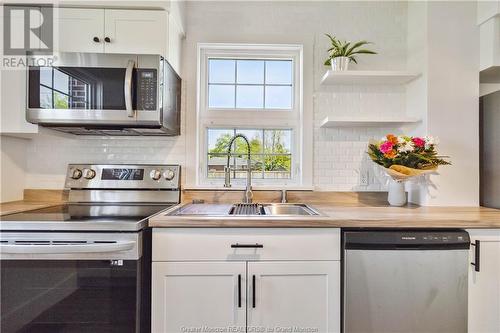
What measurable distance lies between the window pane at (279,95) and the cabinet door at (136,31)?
855 millimetres

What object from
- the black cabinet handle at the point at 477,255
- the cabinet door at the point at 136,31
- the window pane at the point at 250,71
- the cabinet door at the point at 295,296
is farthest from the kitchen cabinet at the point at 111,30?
the black cabinet handle at the point at 477,255

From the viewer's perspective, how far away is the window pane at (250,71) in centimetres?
224

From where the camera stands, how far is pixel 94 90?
1.69m

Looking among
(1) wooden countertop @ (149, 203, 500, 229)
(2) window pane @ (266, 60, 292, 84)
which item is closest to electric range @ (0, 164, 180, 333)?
(1) wooden countertop @ (149, 203, 500, 229)

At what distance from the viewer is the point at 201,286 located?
1.41m

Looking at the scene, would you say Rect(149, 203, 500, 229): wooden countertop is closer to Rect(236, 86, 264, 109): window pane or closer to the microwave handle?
the microwave handle

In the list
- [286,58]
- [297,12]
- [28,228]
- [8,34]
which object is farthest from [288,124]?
[8,34]

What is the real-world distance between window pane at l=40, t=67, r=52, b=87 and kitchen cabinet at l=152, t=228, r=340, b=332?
1.13 meters

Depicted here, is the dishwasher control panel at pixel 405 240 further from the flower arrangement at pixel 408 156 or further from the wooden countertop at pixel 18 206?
the wooden countertop at pixel 18 206

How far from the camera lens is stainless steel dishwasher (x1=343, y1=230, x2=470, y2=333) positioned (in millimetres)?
1402

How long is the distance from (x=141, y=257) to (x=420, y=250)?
1.39m

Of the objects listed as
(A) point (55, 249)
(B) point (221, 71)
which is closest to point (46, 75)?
(A) point (55, 249)

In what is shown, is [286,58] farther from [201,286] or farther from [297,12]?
[201,286]

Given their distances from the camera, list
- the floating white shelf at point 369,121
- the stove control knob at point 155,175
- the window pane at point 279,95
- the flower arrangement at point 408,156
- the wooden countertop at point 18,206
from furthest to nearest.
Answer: the window pane at point 279,95
the stove control knob at point 155,175
the floating white shelf at point 369,121
the flower arrangement at point 408,156
the wooden countertop at point 18,206
